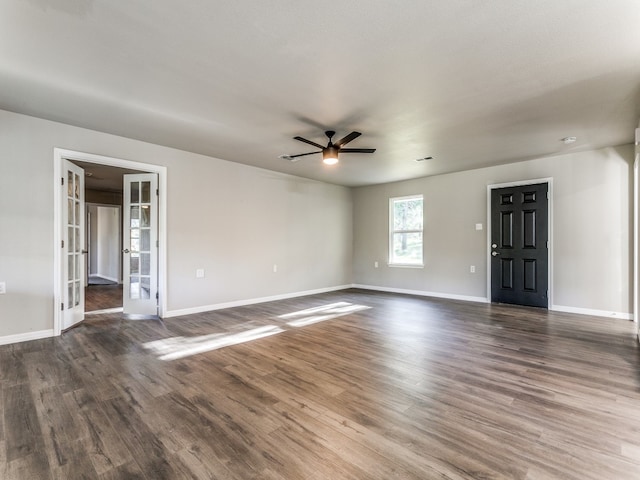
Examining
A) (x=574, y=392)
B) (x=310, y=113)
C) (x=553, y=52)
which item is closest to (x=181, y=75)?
(x=310, y=113)

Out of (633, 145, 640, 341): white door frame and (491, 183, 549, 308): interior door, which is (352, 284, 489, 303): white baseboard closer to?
(491, 183, 549, 308): interior door

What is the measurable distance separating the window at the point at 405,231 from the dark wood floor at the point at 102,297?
218 inches

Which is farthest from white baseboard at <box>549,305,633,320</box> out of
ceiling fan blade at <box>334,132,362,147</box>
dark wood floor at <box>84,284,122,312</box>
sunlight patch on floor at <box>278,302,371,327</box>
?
dark wood floor at <box>84,284,122,312</box>

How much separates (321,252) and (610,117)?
198 inches

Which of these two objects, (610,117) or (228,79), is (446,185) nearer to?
(610,117)

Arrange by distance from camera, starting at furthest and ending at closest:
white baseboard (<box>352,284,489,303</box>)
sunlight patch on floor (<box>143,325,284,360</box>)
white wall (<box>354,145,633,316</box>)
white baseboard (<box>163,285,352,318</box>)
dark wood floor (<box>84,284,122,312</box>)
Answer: white baseboard (<box>352,284,489,303</box>)
dark wood floor (<box>84,284,122,312</box>)
white baseboard (<box>163,285,352,318</box>)
white wall (<box>354,145,633,316</box>)
sunlight patch on floor (<box>143,325,284,360</box>)

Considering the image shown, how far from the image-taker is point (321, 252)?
696cm

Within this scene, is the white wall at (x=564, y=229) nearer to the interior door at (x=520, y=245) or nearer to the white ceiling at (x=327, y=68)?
the interior door at (x=520, y=245)

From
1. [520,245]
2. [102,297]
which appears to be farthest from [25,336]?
[520,245]

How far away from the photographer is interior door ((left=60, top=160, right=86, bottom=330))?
375cm

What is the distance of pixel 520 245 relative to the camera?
528 cm

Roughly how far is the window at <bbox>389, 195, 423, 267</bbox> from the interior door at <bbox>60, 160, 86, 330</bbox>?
5.63 m

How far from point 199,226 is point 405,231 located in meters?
4.27

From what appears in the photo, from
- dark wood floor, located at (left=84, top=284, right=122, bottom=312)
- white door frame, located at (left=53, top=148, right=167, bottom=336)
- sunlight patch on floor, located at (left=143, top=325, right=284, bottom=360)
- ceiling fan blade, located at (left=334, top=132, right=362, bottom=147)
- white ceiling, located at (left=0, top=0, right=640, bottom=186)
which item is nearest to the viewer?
white ceiling, located at (left=0, top=0, right=640, bottom=186)
